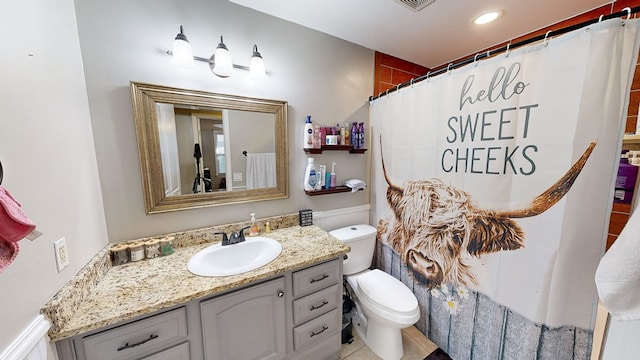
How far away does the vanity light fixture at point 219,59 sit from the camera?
1.12 metres

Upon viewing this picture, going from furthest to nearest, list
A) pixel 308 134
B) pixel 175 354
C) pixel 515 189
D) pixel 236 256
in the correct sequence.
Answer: pixel 308 134 < pixel 236 256 < pixel 515 189 < pixel 175 354

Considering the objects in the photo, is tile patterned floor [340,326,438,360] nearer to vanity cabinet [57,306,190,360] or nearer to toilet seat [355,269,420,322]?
toilet seat [355,269,420,322]

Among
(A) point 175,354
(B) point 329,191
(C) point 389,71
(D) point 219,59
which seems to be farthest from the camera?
(C) point 389,71

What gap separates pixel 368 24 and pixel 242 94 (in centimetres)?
100

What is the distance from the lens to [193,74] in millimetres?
1259

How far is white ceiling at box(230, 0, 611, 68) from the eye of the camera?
129 centimetres

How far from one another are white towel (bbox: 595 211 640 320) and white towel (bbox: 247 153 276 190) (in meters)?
1.53

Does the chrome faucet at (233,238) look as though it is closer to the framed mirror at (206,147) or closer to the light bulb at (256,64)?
the framed mirror at (206,147)

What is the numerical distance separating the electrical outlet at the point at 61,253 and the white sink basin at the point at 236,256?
0.43 metres

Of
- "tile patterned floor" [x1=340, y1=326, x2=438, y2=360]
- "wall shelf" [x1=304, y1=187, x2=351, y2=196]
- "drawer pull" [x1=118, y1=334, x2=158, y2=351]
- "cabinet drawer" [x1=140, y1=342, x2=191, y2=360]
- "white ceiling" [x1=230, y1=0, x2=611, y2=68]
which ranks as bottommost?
"tile patterned floor" [x1=340, y1=326, x2=438, y2=360]

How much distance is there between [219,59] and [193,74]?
0.19 metres

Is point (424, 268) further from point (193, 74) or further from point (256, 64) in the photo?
point (193, 74)

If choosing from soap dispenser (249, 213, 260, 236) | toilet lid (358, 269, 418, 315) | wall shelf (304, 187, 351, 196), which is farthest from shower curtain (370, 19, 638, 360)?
soap dispenser (249, 213, 260, 236)

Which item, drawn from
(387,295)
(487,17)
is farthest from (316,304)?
(487,17)
